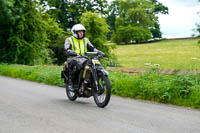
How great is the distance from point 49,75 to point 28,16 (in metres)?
9.58

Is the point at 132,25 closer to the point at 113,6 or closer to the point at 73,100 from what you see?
the point at 113,6

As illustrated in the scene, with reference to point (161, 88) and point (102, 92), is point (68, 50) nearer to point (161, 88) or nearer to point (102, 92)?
point (102, 92)

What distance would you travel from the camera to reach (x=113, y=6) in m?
89.5

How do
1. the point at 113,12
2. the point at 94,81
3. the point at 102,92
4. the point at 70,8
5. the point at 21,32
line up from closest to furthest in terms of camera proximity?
the point at 102,92, the point at 94,81, the point at 21,32, the point at 70,8, the point at 113,12

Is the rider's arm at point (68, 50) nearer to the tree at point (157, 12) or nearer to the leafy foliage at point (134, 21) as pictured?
the leafy foliage at point (134, 21)

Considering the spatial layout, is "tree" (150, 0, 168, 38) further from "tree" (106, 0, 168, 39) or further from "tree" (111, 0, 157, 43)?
"tree" (111, 0, 157, 43)

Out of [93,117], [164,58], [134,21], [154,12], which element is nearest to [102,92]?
[93,117]

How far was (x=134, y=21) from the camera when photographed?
80188 millimetres

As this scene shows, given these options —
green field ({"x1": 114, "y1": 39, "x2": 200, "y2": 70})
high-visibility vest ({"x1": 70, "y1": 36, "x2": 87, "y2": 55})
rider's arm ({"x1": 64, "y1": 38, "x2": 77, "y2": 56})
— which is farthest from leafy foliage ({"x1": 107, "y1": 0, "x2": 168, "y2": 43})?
rider's arm ({"x1": 64, "y1": 38, "x2": 77, "y2": 56})

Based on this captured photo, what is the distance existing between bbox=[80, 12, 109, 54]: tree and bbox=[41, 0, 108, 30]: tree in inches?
1016

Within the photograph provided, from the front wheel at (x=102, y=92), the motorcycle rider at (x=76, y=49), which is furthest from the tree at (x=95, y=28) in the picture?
the front wheel at (x=102, y=92)

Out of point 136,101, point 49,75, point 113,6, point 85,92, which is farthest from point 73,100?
point 113,6

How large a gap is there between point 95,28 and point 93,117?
19222mm

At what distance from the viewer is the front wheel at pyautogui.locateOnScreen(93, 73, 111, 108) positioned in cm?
716
